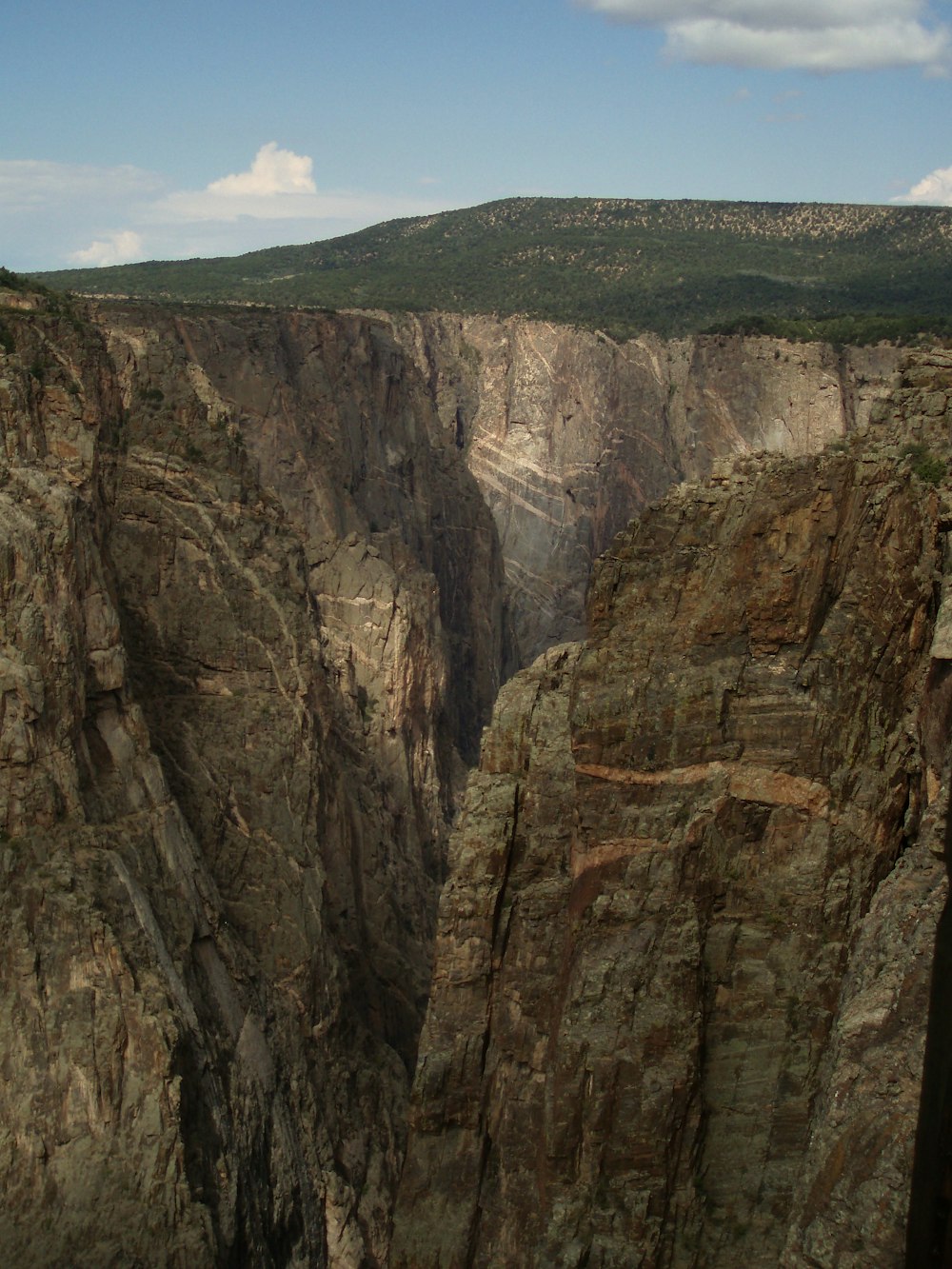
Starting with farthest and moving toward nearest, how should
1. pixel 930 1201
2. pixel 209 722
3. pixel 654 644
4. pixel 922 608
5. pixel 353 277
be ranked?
pixel 353 277, pixel 209 722, pixel 654 644, pixel 922 608, pixel 930 1201

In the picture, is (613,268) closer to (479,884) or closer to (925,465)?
(479,884)

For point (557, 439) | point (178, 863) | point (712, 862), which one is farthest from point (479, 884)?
point (557, 439)

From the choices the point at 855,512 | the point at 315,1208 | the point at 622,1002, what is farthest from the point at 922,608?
the point at 315,1208

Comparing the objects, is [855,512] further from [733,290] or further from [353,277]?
[353,277]

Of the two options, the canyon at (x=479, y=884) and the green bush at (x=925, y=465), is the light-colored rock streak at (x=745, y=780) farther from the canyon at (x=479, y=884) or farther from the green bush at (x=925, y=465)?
the green bush at (x=925, y=465)

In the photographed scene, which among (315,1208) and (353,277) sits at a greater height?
(353,277)

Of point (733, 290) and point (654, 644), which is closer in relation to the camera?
point (654, 644)

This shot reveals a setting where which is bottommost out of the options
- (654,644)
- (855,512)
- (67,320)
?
(654,644)

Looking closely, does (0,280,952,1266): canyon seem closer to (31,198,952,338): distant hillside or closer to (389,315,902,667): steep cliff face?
(389,315,902,667): steep cliff face
